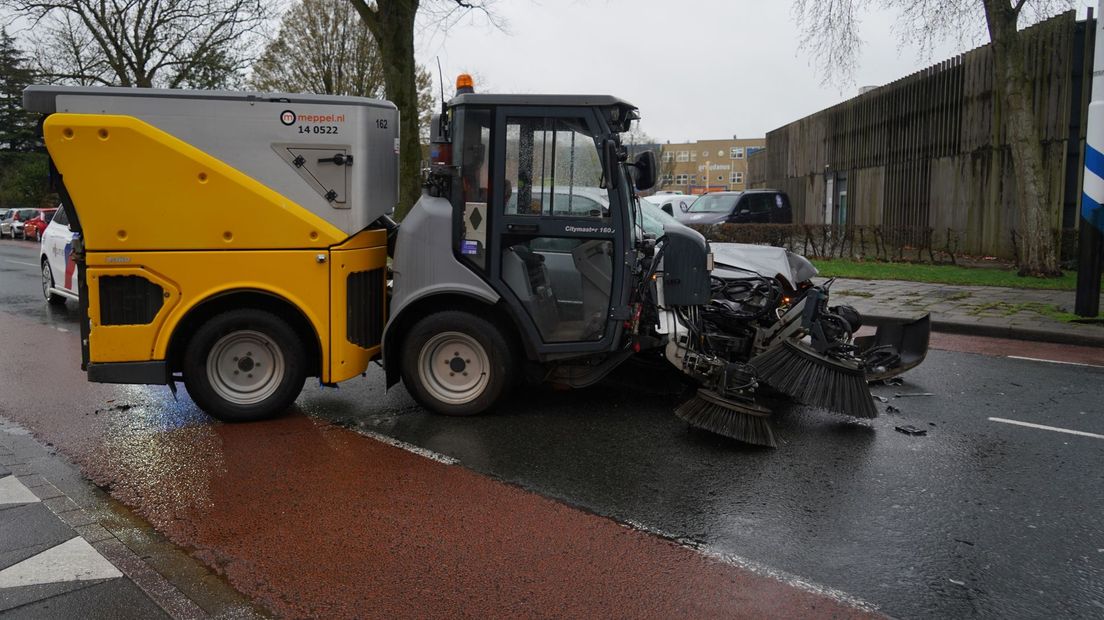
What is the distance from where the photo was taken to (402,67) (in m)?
16.0

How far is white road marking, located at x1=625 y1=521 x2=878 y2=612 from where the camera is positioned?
3600mm

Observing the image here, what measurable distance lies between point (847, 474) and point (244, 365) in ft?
14.7

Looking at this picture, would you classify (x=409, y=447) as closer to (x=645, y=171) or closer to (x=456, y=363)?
(x=456, y=363)

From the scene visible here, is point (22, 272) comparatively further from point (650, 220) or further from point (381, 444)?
point (381, 444)

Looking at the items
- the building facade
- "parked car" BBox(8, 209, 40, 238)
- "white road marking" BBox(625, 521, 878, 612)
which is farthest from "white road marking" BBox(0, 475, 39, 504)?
the building facade

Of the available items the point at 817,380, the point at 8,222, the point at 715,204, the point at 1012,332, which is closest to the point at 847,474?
the point at 817,380

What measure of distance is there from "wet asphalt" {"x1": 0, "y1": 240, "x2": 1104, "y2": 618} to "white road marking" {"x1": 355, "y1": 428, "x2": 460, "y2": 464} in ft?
0.27

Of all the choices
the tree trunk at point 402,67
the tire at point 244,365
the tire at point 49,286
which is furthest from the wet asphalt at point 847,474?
the tree trunk at point 402,67

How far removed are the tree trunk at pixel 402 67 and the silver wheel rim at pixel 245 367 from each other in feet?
30.4

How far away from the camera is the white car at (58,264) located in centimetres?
1266

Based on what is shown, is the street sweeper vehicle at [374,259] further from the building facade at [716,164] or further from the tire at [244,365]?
the building facade at [716,164]

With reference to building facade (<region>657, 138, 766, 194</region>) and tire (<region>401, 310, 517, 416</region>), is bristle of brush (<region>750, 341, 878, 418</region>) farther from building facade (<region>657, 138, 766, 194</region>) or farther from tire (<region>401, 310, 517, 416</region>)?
building facade (<region>657, 138, 766, 194</region>)

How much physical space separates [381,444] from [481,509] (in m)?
1.50

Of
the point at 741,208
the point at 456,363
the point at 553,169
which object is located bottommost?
the point at 456,363
